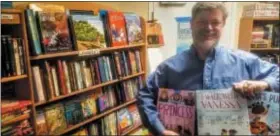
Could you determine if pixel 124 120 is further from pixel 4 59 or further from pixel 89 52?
pixel 4 59

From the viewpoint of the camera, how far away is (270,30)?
88.4 inches

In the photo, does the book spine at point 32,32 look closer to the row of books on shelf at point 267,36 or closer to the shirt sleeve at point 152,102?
the shirt sleeve at point 152,102

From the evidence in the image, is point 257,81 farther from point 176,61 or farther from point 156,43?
point 156,43

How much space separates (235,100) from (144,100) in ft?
1.05

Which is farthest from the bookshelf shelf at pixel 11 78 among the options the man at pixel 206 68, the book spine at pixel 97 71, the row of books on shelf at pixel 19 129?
the man at pixel 206 68

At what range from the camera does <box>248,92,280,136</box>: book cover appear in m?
0.77

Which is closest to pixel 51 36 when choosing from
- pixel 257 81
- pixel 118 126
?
pixel 118 126

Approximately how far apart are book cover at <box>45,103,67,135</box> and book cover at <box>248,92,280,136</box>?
118cm

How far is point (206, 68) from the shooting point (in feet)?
3.04

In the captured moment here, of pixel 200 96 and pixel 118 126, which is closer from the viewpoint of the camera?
pixel 200 96

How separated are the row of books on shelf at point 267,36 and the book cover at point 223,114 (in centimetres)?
166

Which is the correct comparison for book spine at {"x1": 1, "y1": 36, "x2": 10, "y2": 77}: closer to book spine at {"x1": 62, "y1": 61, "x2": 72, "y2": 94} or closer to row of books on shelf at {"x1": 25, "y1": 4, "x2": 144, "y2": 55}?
A: row of books on shelf at {"x1": 25, "y1": 4, "x2": 144, "y2": 55}

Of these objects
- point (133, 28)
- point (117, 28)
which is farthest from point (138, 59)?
point (117, 28)

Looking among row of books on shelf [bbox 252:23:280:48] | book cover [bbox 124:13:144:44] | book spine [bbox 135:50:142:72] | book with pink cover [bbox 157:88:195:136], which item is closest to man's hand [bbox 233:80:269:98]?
book with pink cover [bbox 157:88:195:136]
